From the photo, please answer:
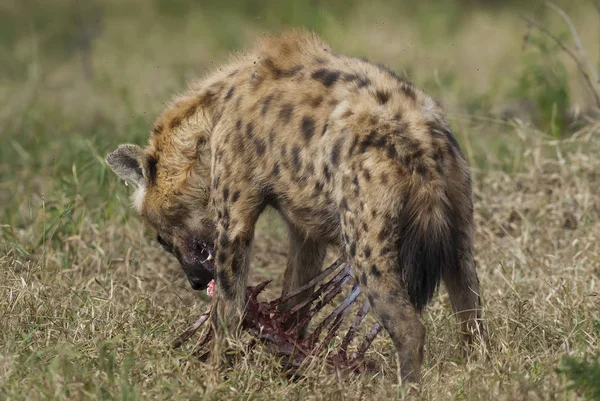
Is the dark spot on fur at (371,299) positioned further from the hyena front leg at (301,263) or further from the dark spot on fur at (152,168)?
the dark spot on fur at (152,168)

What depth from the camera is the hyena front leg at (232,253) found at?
462 centimetres

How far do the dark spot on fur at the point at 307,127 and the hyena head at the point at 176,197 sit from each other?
0.73m

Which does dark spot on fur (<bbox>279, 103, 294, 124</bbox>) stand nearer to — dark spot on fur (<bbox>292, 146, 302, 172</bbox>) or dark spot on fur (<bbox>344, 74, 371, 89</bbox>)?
dark spot on fur (<bbox>292, 146, 302, 172</bbox>)

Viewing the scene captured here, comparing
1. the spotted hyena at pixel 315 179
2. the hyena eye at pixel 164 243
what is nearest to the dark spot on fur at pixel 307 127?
the spotted hyena at pixel 315 179

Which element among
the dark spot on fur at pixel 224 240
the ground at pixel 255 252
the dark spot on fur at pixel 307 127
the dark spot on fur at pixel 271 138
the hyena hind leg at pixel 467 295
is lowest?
the ground at pixel 255 252

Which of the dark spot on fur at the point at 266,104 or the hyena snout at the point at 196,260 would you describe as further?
the hyena snout at the point at 196,260

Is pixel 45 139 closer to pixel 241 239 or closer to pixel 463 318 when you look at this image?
pixel 241 239

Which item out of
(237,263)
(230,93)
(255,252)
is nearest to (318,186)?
(237,263)

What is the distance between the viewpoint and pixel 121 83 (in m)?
10.4

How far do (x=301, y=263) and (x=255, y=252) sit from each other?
53.4 inches

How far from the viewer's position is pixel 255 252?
6.44 metres

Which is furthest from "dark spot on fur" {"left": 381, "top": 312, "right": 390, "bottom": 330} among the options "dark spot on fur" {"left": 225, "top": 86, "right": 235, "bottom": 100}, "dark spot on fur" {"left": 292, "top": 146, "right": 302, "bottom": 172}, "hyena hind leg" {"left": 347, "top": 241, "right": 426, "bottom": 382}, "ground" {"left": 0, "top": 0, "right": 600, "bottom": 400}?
"dark spot on fur" {"left": 225, "top": 86, "right": 235, "bottom": 100}

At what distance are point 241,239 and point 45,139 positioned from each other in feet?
12.6

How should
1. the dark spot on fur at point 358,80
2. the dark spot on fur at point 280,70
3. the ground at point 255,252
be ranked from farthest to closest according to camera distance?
the dark spot on fur at point 280,70 < the dark spot on fur at point 358,80 < the ground at point 255,252
